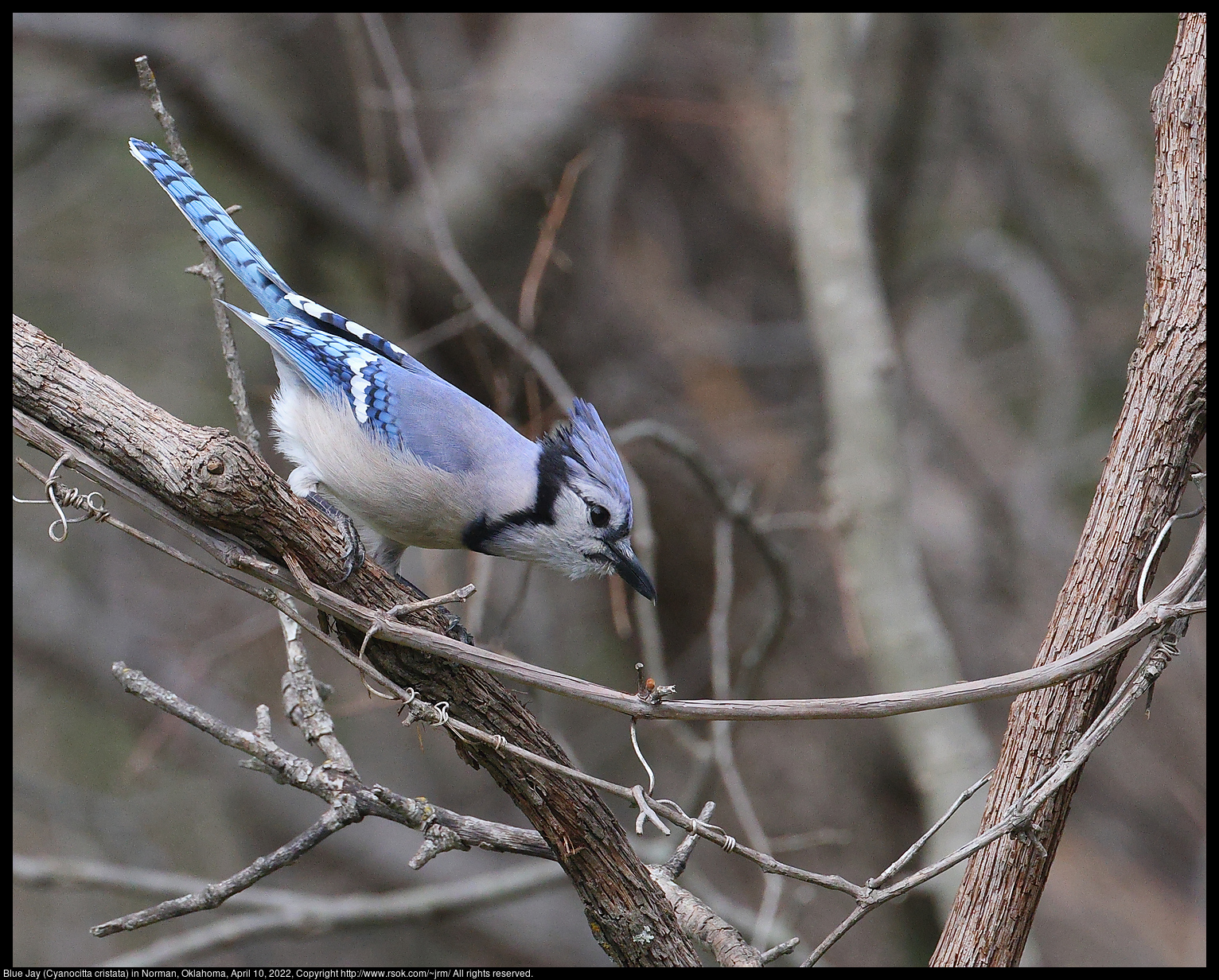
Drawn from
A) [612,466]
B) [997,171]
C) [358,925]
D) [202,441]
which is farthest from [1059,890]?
[202,441]

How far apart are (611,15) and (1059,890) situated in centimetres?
462

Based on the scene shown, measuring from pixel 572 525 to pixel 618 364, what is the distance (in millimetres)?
2472

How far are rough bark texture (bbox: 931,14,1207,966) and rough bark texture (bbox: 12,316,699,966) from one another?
1.72 feet

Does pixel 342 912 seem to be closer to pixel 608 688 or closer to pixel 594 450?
pixel 594 450

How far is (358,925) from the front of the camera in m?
3.66

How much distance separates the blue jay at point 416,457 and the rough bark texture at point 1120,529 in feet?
3.45

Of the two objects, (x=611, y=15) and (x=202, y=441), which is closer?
(x=202, y=441)

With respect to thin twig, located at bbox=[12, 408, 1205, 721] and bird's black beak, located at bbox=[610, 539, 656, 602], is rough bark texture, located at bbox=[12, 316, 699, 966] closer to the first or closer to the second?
thin twig, located at bbox=[12, 408, 1205, 721]

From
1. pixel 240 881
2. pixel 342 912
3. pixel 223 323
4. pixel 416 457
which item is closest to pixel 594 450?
pixel 416 457

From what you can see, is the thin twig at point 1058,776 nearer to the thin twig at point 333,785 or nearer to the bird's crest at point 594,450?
the thin twig at point 333,785

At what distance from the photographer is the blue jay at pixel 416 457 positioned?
8.34 feet

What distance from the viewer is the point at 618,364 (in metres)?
5.03

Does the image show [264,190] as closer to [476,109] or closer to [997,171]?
[476,109]

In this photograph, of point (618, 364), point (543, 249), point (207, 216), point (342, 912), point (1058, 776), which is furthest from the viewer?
point (618, 364)
